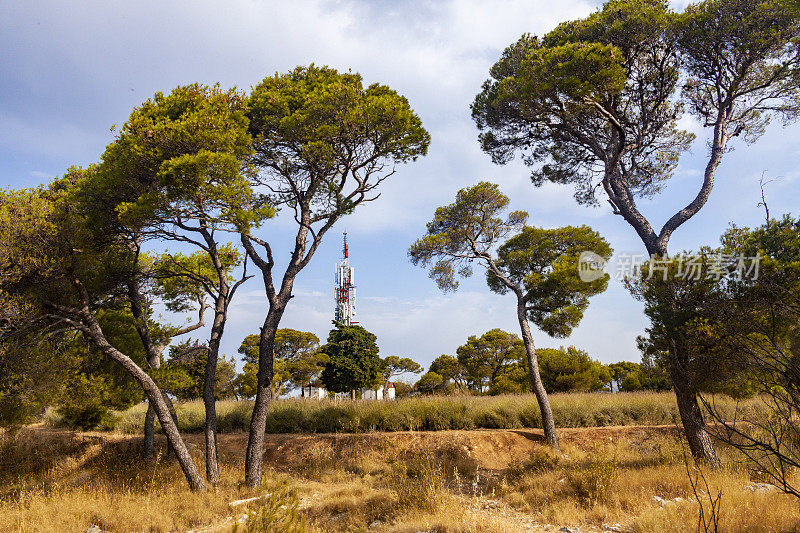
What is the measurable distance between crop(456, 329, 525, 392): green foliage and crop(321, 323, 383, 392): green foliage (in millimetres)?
6738

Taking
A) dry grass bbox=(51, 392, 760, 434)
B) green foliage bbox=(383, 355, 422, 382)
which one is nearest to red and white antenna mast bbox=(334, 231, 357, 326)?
green foliage bbox=(383, 355, 422, 382)

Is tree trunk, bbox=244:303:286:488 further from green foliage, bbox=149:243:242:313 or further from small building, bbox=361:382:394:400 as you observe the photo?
small building, bbox=361:382:394:400

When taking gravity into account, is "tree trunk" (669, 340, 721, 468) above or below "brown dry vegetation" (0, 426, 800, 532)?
above

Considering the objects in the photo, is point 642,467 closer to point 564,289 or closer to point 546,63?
point 564,289

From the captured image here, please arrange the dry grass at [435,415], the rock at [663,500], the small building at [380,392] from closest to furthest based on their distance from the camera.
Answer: the rock at [663,500] < the dry grass at [435,415] < the small building at [380,392]

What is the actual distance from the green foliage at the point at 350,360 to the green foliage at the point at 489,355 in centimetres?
674

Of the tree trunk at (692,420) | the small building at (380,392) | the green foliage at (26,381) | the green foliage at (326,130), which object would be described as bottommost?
the small building at (380,392)

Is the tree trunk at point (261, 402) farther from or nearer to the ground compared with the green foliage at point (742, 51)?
nearer to the ground

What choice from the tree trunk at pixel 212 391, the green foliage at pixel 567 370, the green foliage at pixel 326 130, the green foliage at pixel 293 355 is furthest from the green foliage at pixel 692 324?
the green foliage at pixel 293 355

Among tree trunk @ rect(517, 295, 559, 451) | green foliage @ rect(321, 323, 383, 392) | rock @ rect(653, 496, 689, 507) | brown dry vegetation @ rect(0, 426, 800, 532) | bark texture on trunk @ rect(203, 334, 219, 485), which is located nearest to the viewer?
brown dry vegetation @ rect(0, 426, 800, 532)

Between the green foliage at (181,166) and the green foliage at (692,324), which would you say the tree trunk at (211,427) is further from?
the green foliage at (692,324)

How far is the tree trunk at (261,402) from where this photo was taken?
8.85 meters

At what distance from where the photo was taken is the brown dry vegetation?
220 inches

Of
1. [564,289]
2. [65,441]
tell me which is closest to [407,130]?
[564,289]
